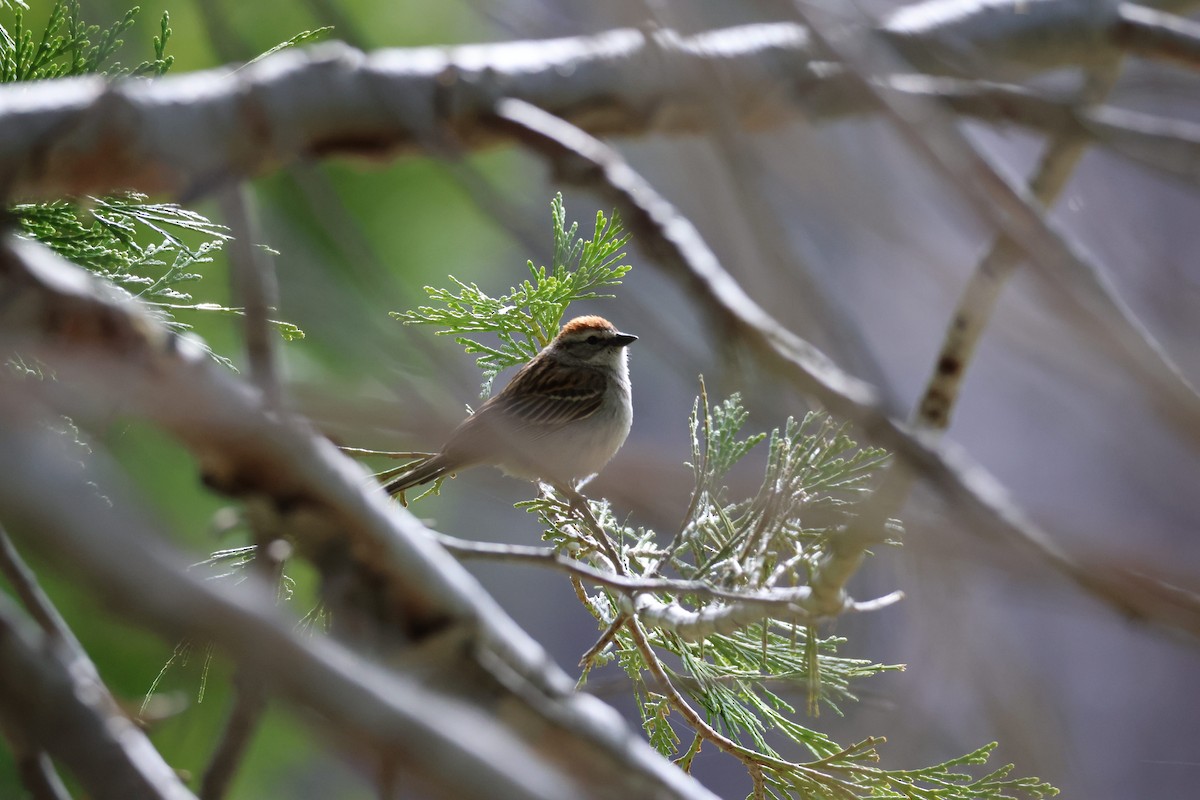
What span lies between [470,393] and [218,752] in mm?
330

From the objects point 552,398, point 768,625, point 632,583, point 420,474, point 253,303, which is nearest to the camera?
point 253,303

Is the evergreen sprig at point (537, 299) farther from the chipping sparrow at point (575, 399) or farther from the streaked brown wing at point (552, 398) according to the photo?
the streaked brown wing at point (552, 398)

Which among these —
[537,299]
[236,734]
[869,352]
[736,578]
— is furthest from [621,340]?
[236,734]

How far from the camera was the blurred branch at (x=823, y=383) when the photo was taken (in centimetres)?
59

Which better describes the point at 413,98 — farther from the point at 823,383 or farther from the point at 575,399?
A: the point at 575,399

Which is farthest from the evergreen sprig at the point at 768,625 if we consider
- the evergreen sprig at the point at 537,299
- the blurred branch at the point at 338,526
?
the blurred branch at the point at 338,526

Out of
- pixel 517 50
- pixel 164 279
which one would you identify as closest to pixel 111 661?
pixel 164 279

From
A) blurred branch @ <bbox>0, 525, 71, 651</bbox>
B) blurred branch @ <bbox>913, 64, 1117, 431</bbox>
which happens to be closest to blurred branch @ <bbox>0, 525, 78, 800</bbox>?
blurred branch @ <bbox>0, 525, 71, 651</bbox>

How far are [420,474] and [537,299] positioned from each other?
58cm

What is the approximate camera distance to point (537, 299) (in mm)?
1941

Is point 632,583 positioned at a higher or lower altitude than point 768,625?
higher

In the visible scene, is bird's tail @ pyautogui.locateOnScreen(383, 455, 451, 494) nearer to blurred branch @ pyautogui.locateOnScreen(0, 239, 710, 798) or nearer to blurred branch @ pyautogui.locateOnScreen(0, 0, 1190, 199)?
blurred branch @ pyautogui.locateOnScreen(0, 0, 1190, 199)

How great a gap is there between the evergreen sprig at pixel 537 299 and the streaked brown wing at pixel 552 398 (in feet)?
3.03

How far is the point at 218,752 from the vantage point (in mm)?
784
